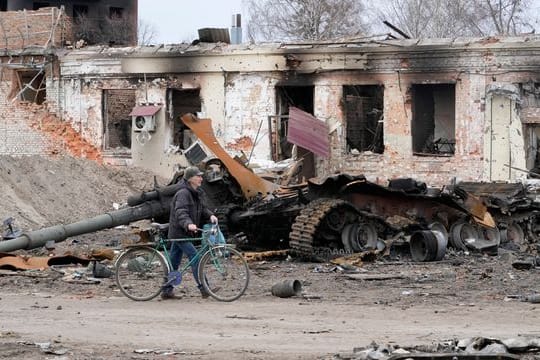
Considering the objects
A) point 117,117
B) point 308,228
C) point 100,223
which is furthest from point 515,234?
point 117,117

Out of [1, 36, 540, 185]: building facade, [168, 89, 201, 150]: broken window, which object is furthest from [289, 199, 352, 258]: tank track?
[168, 89, 201, 150]: broken window

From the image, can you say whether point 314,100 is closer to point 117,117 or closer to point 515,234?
point 117,117

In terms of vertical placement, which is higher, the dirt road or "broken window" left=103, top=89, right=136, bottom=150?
"broken window" left=103, top=89, right=136, bottom=150

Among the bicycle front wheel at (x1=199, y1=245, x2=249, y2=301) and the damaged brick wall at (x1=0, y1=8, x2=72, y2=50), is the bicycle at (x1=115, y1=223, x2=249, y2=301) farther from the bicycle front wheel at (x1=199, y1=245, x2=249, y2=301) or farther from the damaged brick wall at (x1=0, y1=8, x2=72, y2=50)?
the damaged brick wall at (x1=0, y1=8, x2=72, y2=50)

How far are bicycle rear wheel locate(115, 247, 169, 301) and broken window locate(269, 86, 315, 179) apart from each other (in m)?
17.0

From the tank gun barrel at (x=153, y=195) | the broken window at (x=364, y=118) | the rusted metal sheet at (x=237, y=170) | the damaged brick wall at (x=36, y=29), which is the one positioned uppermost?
the damaged brick wall at (x=36, y=29)

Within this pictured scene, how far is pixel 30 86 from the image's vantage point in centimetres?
3722

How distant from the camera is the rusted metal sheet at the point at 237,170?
2228 centimetres

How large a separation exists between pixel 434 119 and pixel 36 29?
12671 millimetres

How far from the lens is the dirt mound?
2699cm

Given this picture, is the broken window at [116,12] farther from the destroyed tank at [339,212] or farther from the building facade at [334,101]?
the destroyed tank at [339,212]

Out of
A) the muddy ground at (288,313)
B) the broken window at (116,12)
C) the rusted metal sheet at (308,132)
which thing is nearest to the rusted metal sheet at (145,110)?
the rusted metal sheet at (308,132)

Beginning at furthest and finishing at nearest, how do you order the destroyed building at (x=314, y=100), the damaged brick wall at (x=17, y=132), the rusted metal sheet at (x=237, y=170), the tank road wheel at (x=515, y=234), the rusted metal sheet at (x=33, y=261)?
the damaged brick wall at (x=17, y=132) < the destroyed building at (x=314, y=100) < the tank road wheel at (x=515, y=234) < the rusted metal sheet at (x=237, y=170) < the rusted metal sheet at (x=33, y=261)

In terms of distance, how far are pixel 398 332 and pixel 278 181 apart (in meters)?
13.3
